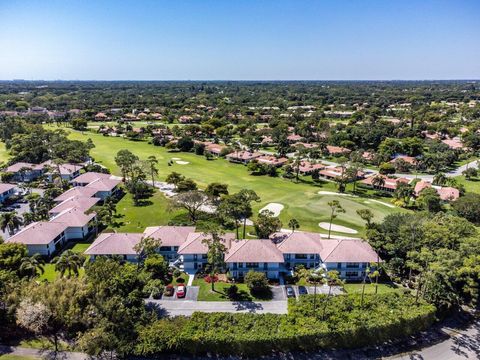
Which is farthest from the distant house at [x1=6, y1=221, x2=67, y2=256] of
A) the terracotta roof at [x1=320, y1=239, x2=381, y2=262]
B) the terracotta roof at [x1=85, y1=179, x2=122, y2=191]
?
the terracotta roof at [x1=320, y1=239, x2=381, y2=262]

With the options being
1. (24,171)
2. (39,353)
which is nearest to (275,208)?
(39,353)

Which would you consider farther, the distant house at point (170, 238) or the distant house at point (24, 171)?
the distant house at point (24, 171)

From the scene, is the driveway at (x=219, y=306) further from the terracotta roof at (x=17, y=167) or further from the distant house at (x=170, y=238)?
the terracotta roof at (x=17, y=167)

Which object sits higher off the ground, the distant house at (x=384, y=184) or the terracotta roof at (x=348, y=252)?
the terracotta roof at (x=348, y=252)

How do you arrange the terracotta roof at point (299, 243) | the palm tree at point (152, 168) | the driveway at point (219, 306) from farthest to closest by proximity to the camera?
the palm tree at point (152, 168), the terracotta roof at point (299, 243), the driveway at point (219, 306)

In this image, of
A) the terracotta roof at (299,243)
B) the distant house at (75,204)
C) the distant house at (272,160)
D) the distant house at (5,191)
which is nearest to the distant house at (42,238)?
the distant house at (75,204)

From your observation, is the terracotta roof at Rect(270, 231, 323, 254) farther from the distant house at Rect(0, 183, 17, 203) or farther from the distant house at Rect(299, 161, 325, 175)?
the distant house at Rect(0, 183, 17, 203)

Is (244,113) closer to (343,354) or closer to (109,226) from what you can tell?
(109,226)

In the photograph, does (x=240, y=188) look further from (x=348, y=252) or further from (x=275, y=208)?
(x=348, y=252)
